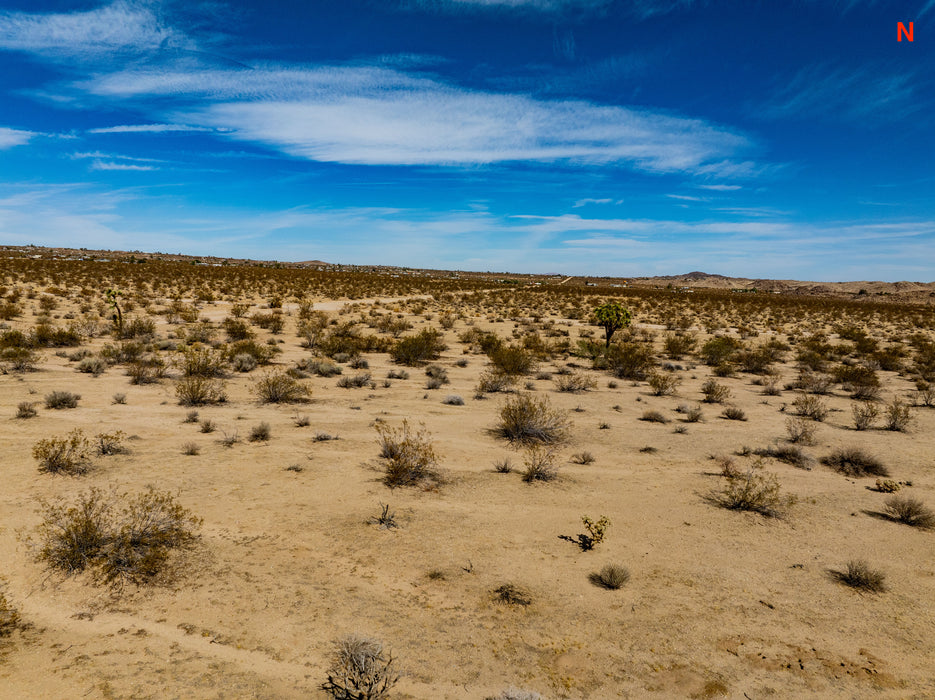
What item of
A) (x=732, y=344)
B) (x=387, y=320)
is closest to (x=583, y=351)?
(x=732, y=344)

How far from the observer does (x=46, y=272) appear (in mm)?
40406

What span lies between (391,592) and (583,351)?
1456cm

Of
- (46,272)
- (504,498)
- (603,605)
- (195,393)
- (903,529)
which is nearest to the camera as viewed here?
(603,605)

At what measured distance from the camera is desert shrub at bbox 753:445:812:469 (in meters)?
8.04

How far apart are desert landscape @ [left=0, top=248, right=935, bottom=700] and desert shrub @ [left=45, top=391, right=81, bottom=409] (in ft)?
0.16

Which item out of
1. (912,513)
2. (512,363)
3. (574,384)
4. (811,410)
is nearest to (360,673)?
(912,513)

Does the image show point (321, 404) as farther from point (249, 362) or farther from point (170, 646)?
point (170, 646)

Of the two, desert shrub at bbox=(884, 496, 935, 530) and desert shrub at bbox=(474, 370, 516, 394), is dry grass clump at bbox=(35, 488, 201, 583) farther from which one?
desert shrub at bbox=(884, 496, 935, 530)

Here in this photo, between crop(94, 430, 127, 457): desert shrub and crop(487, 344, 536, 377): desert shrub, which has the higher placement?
crop(487, 344, 536, 377): desert shrub

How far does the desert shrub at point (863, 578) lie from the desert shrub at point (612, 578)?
7.58 feet

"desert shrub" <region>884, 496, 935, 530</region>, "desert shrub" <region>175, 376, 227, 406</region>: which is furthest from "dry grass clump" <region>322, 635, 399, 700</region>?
"desert shrub" <region>175, 376, 227, 406</region>

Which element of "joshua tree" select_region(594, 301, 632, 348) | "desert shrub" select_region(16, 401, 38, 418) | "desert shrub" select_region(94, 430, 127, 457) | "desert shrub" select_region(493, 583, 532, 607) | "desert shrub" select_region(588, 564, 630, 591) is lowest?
"desert shrub" select_region(493, 583, 532, 607)

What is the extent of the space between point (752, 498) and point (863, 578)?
1.65 meters

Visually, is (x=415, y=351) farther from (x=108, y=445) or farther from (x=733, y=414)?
(x=108, y=445)
